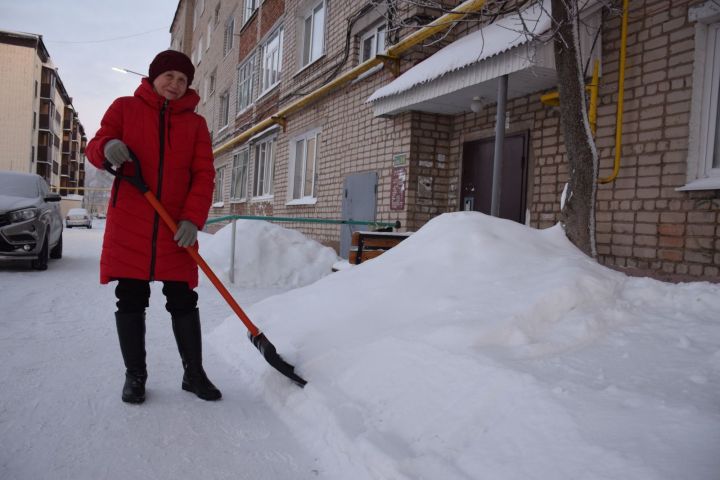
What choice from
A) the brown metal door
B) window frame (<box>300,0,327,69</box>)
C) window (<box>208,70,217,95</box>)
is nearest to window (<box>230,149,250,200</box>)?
window frame (<box>300,0,327,69</box>)

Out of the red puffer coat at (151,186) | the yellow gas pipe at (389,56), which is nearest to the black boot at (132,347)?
the red puffer coat at (151,186)

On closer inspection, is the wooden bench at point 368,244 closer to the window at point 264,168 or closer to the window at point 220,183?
the window at point 264,168

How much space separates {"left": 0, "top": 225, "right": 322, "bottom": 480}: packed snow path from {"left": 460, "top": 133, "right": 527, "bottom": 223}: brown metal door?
3892mm

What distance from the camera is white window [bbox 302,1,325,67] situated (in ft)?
34.4

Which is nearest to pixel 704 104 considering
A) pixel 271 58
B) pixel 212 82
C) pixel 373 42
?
pixel 373 42

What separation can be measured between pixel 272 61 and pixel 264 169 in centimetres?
290

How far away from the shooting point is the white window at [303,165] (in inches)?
406

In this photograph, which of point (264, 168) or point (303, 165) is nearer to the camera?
point (303, 165)

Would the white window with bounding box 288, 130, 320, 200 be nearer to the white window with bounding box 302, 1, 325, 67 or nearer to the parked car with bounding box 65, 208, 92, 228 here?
the white window with bounding box 302, 1, 325, 67

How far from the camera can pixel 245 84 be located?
1622cm

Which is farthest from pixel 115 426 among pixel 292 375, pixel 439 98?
pixel 439 98

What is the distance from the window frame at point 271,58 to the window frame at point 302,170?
2.52 m

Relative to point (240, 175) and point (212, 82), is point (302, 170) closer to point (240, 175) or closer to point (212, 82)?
point (240, 175)

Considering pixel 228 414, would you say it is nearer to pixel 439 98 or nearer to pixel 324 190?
pixel 439 98
